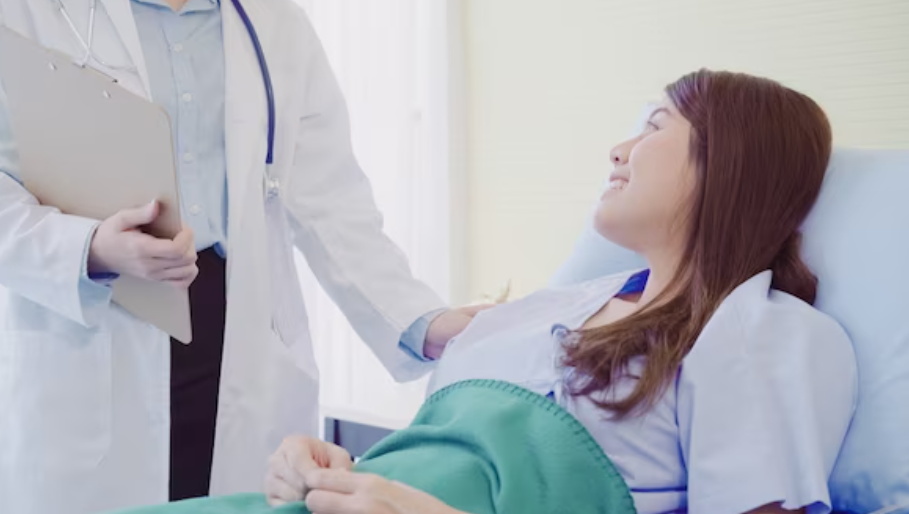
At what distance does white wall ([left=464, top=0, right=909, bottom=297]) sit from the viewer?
6.81 ft

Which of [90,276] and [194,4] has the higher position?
[194,4]

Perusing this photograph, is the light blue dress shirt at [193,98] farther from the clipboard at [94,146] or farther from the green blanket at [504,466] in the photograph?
the green blanket at [504,466]

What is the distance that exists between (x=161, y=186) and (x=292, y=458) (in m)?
0.37

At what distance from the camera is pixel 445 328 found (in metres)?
1.55

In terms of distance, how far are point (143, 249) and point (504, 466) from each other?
504 millimetres

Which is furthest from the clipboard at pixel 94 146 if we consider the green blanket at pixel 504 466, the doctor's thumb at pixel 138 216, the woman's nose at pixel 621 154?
the woman's nose at pixel 621 154

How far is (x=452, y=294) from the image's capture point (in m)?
2.82

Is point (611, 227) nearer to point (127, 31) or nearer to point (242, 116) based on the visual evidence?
point (242, 116)

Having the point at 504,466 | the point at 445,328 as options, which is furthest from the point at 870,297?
Result: the point at 445,328

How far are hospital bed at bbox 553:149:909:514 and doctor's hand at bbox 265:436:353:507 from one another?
23.1 inches

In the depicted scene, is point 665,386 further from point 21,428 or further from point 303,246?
point 21,428

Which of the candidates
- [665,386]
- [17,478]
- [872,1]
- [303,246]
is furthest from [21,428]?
[872,1]

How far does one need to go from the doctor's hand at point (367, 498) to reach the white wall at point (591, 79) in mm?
1471

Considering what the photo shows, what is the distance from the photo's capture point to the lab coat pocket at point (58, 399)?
1345 millimetres
